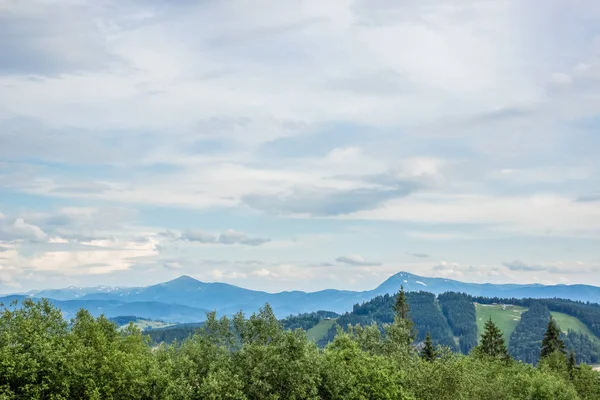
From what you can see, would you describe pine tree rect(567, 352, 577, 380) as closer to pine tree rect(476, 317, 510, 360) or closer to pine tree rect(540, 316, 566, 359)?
pine tree rect(540, 316, 566, 359)

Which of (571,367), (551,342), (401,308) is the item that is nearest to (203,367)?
(401,308)

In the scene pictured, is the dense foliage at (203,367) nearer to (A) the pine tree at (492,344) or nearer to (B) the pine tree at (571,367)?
(B) the pine tree at (571,367)

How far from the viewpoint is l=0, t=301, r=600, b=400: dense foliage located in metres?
66.7

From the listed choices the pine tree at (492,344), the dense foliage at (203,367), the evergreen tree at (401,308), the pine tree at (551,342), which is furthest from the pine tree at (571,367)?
the dense foliage at (203,367)

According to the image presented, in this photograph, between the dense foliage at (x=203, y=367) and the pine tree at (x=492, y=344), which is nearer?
the dense foliage at (x=203, y=367)

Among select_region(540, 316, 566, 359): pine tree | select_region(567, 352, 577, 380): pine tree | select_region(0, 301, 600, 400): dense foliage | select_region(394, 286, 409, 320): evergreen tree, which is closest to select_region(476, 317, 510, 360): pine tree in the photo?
select_region(540, 316, 566, 359): pine tree

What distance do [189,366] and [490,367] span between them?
7315 centimetres

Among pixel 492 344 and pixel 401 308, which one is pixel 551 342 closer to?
pixel 492 344

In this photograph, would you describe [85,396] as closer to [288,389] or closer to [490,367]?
[288,389]

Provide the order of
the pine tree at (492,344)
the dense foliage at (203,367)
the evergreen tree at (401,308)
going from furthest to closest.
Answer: the pine tree at (492,344) < the evergreen tree at (401,308) < the dense foliage at (203,367)

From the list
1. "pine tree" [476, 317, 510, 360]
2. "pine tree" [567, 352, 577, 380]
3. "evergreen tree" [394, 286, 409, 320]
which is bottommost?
"pine tree" [567, 352, 577, 380]

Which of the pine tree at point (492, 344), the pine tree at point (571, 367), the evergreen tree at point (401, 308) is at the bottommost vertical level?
the pine tree at point (571, 367)

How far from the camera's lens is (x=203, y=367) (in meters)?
75.2

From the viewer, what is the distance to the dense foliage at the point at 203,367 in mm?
66688
